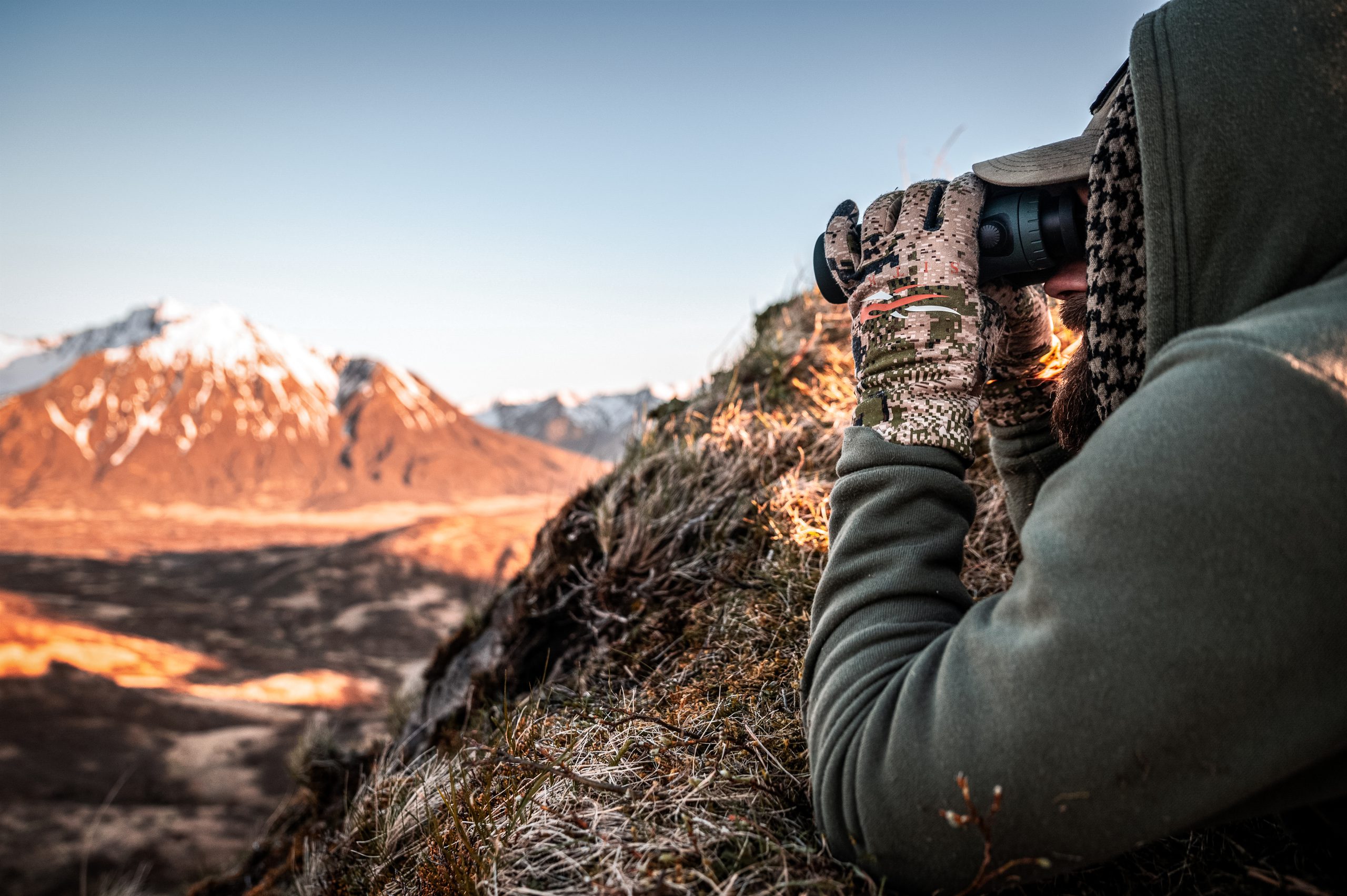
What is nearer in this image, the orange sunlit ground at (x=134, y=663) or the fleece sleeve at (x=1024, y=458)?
the fleece sleeve at (x=1024, y=458)

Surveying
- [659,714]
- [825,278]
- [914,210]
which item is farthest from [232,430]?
[914,210]

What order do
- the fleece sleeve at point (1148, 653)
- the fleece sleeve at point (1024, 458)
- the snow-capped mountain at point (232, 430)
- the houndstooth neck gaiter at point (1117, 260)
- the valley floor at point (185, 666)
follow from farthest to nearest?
the snow-capped mountain at point (232, 430), the valley floor at point (185, 666), the fleece sleeve at point (1024, 458), the houndstooth neck gaiter at point (1117, 260), the fleece sleeve at point (1148, 653)

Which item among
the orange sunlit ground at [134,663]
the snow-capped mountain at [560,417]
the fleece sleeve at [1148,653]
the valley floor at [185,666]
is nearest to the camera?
the fleece sleeve at [1148,653]

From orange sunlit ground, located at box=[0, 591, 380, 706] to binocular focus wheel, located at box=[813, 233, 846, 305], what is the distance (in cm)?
2218

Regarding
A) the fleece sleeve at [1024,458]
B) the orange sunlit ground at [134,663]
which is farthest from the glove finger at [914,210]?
the orange sunlit ground at [134,663]

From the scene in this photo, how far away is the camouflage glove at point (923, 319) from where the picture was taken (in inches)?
41.9

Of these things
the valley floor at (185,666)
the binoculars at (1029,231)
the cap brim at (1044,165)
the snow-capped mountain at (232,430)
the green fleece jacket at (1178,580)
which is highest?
the snow-capped mountain at (232,430)

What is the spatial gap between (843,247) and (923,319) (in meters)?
0.21

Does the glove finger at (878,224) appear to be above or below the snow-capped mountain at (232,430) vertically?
below

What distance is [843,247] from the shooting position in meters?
1.21

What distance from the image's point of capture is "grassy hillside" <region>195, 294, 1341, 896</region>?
Result: 1045 mm

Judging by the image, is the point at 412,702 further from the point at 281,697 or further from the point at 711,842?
the point at 281,697

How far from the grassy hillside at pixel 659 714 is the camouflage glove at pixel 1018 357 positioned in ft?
1.82

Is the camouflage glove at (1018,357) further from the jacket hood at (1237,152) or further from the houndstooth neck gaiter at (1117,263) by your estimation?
the jacket hood at (1237,152)
